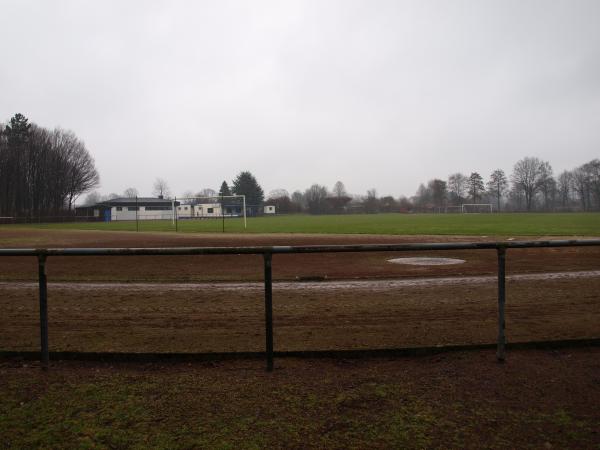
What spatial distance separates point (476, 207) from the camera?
120625mm

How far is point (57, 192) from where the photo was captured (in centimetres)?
8069

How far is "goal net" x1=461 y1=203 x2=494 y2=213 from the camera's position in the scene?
115m

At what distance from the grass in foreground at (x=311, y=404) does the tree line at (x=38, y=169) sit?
3178 inches

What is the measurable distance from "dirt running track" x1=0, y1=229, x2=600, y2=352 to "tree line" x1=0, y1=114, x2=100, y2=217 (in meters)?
75.6

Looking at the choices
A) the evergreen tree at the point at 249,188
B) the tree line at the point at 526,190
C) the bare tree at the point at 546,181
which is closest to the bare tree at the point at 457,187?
the tree line at the point at 526,190

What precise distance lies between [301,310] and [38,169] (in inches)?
3421

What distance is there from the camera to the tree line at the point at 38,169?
73.7 metres

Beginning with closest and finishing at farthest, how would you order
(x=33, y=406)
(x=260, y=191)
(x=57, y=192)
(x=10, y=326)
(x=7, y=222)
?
(x=33, y=406)
(x=10, y=326)
(x=7, y=222)
(x=57, y=192)
(x=260, y=191)

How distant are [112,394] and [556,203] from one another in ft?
491

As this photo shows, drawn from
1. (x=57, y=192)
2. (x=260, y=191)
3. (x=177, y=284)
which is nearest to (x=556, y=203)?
(x=260, y=191)

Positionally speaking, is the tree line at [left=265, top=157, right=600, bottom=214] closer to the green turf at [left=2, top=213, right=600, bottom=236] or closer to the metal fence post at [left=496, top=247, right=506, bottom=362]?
the green turf at [left=2, top=213, right=600, bottom=236]

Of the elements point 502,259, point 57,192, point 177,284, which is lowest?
point 177,284

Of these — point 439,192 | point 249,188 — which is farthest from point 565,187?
point 249,188

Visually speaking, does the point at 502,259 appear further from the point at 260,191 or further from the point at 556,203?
the point at 556,203
